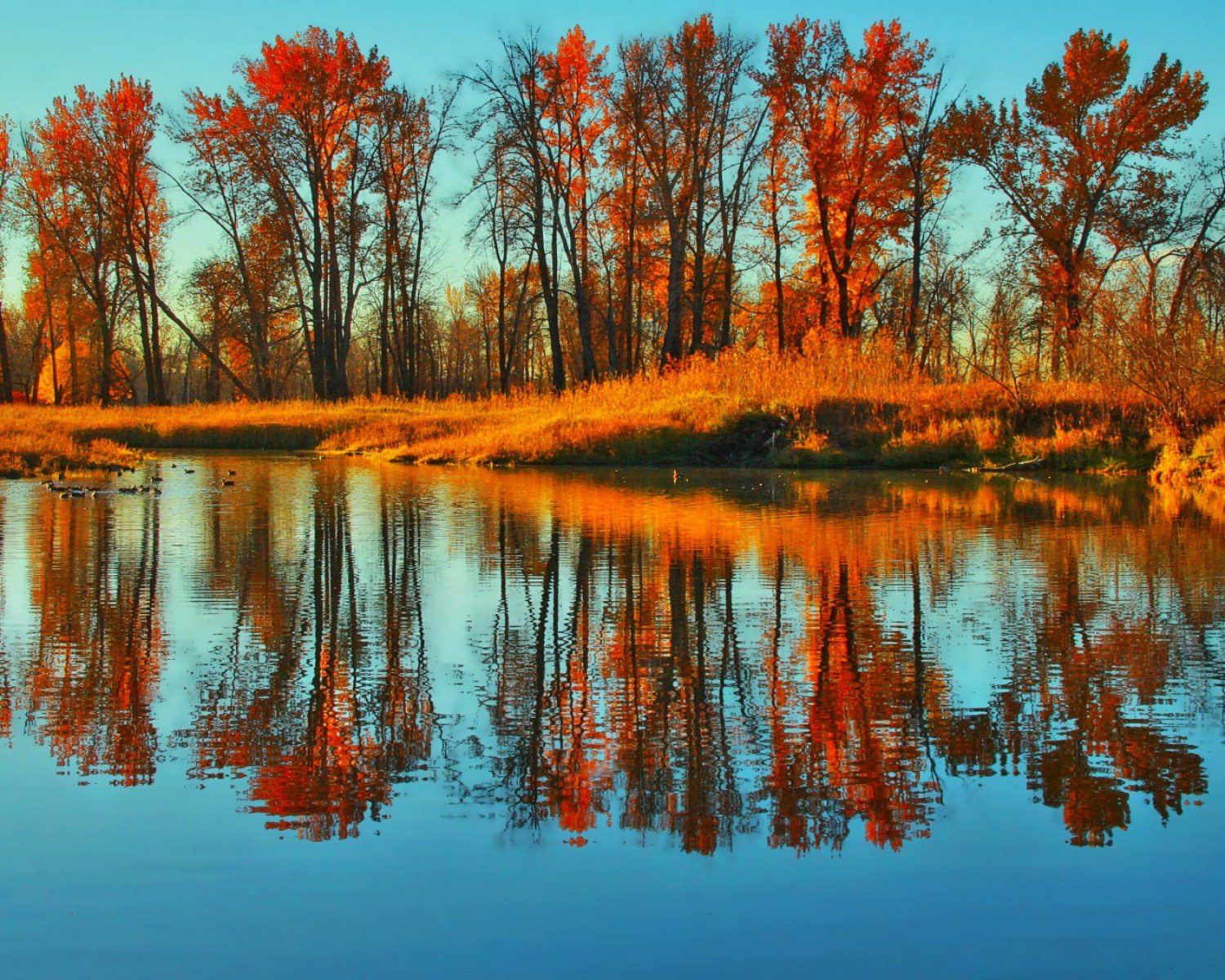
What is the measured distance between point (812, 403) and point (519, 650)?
17835mm

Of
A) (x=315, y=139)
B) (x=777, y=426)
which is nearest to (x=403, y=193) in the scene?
(x=315, y=139)

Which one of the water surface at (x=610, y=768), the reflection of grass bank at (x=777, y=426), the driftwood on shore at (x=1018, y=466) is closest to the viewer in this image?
the water surface at (x=610, y=768)

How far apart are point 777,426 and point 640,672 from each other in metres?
17.6

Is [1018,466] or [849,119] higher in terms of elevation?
[849,119]

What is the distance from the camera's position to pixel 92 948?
8.36 ft

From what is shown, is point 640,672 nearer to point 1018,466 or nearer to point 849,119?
point 1018,466

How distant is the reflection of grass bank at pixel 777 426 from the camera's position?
64.7 feet

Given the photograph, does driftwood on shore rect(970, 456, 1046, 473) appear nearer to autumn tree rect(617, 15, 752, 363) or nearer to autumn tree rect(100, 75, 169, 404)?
autumn tree rect(617, 15, 752, 363)

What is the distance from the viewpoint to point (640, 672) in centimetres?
503

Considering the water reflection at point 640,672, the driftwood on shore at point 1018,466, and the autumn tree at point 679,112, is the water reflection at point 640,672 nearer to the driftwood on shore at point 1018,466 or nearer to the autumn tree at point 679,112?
the driftwood on shore at point 1018,466

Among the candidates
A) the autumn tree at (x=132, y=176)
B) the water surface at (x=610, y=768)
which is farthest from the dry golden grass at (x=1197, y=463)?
the autumn tree at (x=132, y=176)

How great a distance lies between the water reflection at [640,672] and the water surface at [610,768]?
2cm

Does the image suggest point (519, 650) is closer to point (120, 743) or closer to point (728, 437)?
point (120, 743)

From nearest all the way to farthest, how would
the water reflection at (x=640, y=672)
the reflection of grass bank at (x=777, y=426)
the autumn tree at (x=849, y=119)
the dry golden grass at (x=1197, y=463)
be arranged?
the water reflection at (x=640, y=672)
the dry golden grass at (x=1197, y=463)
the reflection of grass bank at (x=777, y=426)
the autumn tree at (x=849, y=119)
